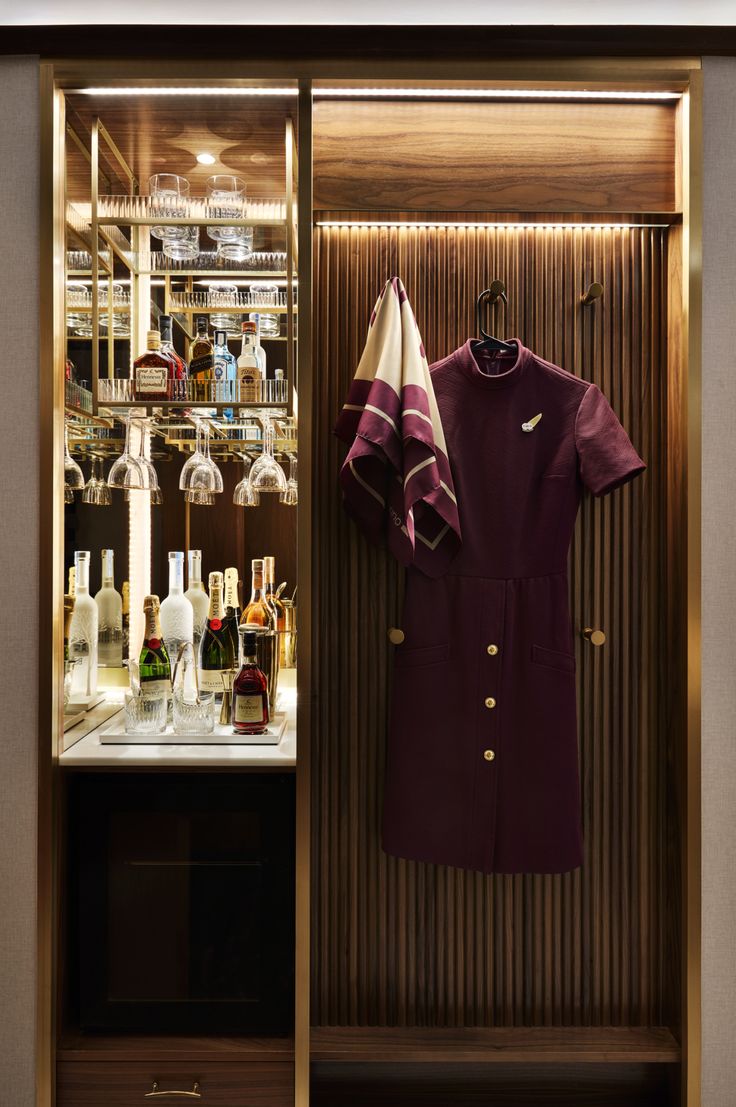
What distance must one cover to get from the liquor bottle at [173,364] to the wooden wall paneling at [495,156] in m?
0.49

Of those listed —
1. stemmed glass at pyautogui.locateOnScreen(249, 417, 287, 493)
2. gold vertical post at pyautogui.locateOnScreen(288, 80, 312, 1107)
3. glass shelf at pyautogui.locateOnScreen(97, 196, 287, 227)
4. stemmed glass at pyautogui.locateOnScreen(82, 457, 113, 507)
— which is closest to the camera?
gold vertical post at pyautogui.locateOnScreen(288, 80, 312, 1107)

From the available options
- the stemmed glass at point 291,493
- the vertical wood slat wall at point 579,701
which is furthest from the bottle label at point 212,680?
the stemmed glass at point 291,493

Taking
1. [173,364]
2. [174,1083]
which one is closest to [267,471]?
[173,364]

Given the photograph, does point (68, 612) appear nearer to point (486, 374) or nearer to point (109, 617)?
point (109, 617)

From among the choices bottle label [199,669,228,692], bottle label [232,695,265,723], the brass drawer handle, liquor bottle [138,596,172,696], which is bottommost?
the brass drawer handle

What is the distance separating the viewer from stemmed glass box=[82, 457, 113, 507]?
1944mm

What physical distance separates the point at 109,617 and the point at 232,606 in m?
0.36

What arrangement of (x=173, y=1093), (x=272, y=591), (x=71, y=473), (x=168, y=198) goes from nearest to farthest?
(x=173, y=1093) < (x=168, y=198) < (x=71, y=473) < (x=272, y=591)

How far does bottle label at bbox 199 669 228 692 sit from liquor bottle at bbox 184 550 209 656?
161 millimetres

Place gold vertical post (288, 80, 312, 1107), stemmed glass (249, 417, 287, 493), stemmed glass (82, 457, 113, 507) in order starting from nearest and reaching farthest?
1. gold vertical post (288, 80, 312, 1107)
2. stemmed glass (249, 417, 287, 493)
3. stemmed glass (82, 457, 113, 507)

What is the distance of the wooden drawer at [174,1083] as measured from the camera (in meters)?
1.65

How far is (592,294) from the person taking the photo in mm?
1771

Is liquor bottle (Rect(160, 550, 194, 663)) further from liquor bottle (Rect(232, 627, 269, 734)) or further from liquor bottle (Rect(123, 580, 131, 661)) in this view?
liquor bottle (Rect(232, 627, 269, 734))

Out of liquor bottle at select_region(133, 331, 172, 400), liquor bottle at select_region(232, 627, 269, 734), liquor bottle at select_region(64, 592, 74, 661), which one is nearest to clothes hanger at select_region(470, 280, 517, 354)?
liquor bottle at select_region(133, 331, 172, 400)
